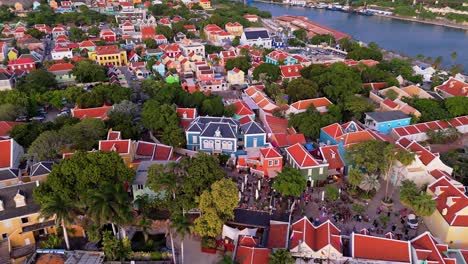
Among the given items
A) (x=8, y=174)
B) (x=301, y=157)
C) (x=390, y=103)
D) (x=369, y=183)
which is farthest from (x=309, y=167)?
(x=8, y=174)

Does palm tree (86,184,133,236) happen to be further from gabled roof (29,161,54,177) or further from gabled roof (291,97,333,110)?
Answer: gabled roof (291,97,333,110)

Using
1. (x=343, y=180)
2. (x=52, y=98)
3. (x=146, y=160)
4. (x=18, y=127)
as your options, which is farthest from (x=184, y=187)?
(x=52, y=98)

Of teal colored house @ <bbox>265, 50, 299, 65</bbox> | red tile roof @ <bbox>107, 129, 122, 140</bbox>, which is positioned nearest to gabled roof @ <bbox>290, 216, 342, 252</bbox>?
red tile roof @ <bbox>107, 129, 122, 140</bbox>

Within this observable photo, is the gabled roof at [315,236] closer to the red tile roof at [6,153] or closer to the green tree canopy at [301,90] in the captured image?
the red tile roof at [6,153]

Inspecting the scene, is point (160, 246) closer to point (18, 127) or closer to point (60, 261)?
point (60, 261)

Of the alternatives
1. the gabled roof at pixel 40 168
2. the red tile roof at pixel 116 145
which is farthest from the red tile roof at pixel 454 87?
the gabled roof at pixel 40 168
